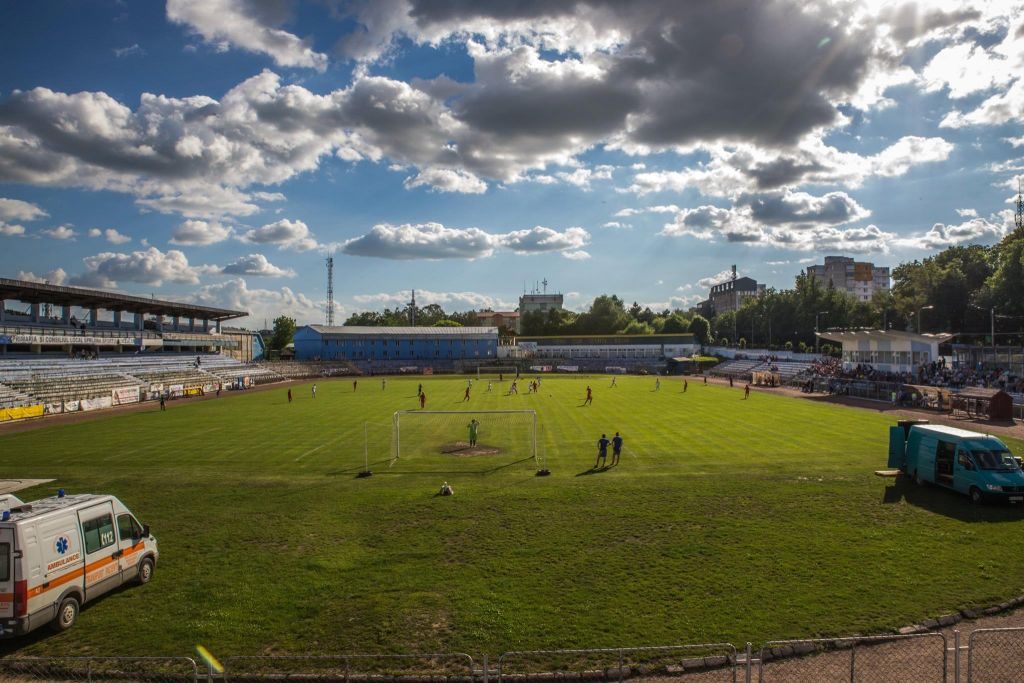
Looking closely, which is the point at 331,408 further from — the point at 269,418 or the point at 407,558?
the point at 407,558

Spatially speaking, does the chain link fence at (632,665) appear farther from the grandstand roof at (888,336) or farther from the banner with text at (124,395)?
the banner with text at (124,395)

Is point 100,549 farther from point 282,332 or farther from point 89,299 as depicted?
point 282,332

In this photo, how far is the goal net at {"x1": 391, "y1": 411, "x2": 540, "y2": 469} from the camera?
27656 mm

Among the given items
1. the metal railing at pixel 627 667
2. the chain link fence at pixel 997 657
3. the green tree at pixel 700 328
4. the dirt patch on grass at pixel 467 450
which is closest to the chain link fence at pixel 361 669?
the metal railing at pixel 627 667

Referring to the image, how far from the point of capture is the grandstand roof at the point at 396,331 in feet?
390

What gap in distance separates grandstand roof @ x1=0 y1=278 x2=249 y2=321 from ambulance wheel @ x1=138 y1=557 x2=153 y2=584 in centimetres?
5746

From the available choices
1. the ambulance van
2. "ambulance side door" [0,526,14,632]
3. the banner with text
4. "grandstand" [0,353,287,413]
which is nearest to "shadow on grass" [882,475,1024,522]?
the ambulance van

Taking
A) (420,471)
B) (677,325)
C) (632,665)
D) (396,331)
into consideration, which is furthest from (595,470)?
(677,325)

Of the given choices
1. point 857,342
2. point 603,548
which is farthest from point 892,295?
point 603,548

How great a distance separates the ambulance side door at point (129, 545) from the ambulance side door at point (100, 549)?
0.44 feet

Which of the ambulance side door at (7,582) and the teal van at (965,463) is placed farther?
the teal van at (965,463)

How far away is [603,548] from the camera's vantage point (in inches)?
595

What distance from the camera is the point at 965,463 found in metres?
19.2

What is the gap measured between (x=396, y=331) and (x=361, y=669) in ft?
382
